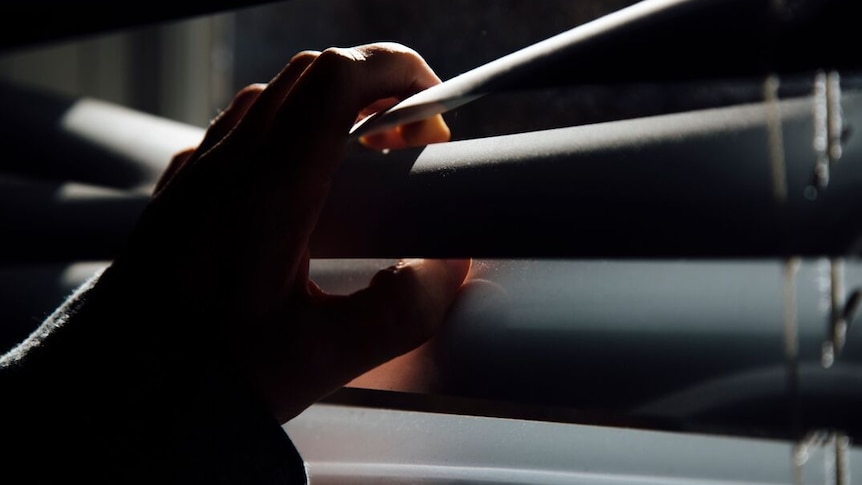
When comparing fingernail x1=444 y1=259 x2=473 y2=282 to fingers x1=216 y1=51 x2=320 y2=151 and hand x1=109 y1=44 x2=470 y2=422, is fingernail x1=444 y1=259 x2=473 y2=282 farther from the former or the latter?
fingers x1=216 y1=51 x2=320 y2=151

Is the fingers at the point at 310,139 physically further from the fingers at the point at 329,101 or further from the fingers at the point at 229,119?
the fingers at the point at 229,119

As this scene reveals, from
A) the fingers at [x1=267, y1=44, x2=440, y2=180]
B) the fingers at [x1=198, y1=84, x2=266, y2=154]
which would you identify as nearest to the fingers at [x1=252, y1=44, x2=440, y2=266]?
the fingers at [x1=267, y1=44, x2=440, y2=180]

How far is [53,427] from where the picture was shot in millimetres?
497

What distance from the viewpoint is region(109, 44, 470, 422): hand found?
0.49 metres

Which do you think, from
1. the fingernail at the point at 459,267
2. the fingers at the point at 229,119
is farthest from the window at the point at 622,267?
the fingers at the point at 229,119

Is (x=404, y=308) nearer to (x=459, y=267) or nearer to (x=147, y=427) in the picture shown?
(x=459, y=267)

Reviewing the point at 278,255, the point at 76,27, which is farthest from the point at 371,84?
the point at 76,27

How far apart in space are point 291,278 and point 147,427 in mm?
117

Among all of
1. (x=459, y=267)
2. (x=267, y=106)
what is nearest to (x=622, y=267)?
(x=459, y=267)

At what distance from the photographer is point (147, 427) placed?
0.48m

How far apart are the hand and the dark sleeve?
15 millimetres

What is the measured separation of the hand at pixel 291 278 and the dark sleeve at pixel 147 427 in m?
0.02

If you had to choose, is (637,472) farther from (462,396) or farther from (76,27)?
(76,27)

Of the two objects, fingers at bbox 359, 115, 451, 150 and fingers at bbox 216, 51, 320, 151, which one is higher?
fingers at bbox 216, 51, 320, 151
